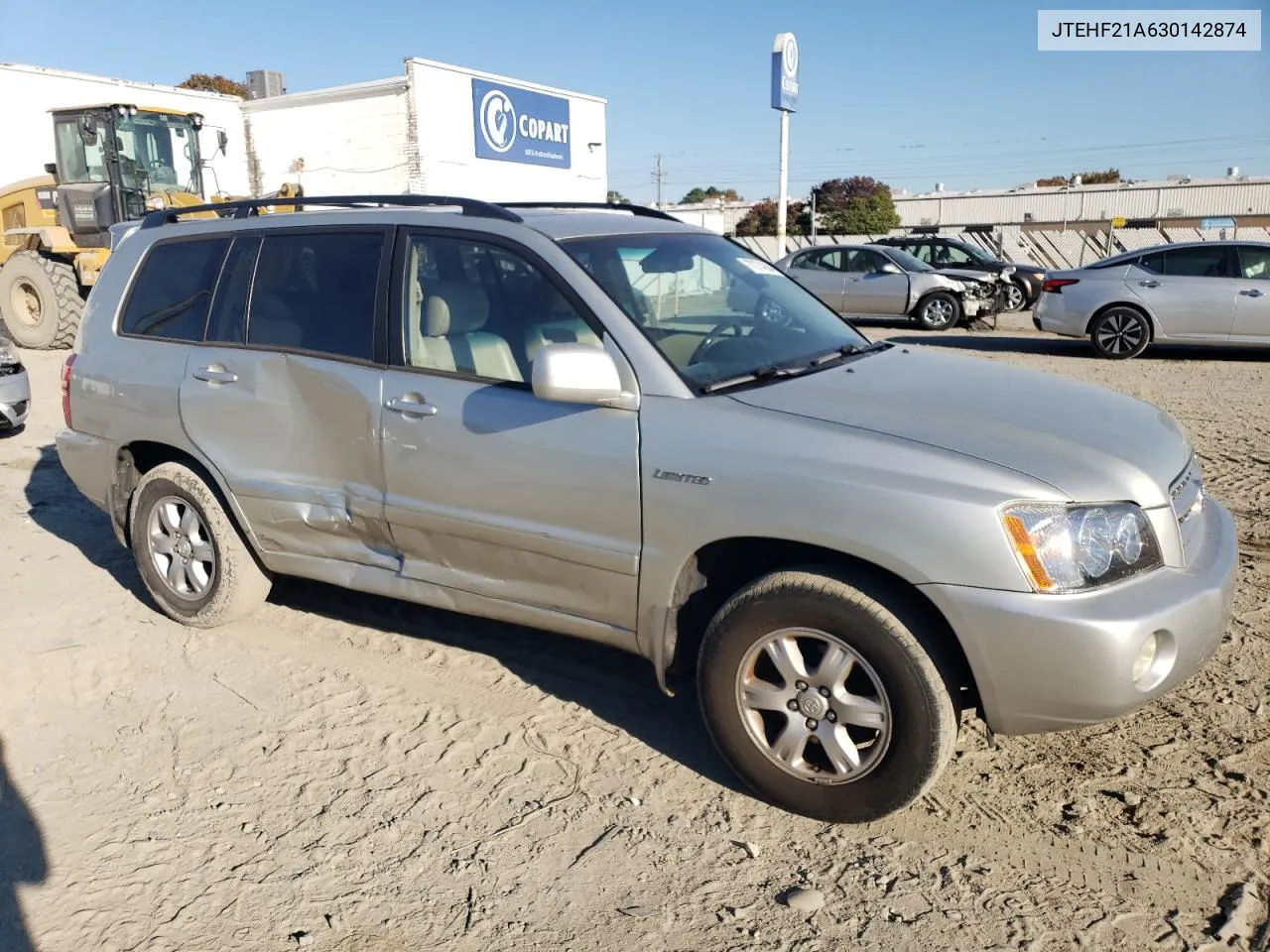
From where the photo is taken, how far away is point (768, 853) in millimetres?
3043

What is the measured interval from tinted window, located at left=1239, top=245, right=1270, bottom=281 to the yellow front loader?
42.6ft

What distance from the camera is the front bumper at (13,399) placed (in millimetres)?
8250

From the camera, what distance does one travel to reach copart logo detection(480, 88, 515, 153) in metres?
25.6

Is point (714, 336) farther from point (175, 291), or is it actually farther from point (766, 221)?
point (766, 221)

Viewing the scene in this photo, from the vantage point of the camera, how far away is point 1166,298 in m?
12.6

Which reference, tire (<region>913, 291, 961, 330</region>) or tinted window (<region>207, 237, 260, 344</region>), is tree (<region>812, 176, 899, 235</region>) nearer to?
tire (<region>913, 291, 961, 330</region>)

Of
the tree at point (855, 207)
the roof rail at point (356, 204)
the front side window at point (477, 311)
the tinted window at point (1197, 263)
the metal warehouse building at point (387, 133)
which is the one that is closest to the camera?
the front side window at point (477, 311)

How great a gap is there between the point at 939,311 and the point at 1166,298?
4667mm

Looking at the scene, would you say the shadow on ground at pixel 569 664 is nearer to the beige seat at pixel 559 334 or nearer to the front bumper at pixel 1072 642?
the front bumper at pixel 1072 642

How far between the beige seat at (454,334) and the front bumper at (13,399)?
5996 mm

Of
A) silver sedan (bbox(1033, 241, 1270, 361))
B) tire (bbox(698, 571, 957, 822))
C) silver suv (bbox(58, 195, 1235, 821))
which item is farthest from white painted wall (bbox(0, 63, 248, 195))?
tire (bbox(698, 571, 957, 822))

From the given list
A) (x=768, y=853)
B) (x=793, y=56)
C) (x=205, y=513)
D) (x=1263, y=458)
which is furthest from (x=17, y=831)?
(x=793, y=56)

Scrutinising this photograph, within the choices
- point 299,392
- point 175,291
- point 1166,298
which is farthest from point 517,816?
point 1166,298

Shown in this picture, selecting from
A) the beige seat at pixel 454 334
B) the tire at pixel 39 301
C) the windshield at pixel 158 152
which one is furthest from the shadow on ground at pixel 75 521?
the windshield at pixel 158 152
